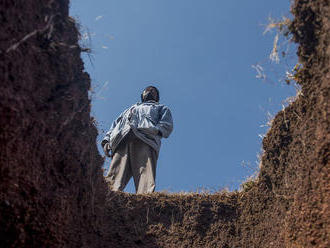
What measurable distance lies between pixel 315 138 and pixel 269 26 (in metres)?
1.09

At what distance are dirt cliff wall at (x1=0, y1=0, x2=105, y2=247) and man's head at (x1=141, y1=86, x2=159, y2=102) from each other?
13.4 ft

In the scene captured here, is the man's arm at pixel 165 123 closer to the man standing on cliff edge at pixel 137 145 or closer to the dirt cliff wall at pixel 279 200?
the man standing on cliff edge at pixel 137 145

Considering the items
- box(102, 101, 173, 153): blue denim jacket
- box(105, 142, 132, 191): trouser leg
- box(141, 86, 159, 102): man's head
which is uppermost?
box(141, 86, 159, 102): man's head

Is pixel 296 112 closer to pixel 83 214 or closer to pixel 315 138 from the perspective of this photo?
pixel 315 138

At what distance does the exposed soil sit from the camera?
2.89 meters

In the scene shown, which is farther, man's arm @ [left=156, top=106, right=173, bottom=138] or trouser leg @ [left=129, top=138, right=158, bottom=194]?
man's arm @ [left=156, top=106, right=173, bottom=138]

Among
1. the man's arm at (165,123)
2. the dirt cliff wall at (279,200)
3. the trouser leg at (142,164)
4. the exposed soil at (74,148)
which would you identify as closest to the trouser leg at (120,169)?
the trouser leg at (142,164)

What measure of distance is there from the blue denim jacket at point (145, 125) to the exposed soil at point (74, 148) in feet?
8.26

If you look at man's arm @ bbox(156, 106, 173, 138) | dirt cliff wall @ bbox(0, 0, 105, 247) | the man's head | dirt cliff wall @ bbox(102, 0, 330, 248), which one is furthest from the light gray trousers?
dirt cliff wall @ bbox(0, 0, 105, 247)

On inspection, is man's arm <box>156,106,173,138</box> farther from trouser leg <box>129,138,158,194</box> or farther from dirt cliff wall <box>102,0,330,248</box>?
dirt cliff wall <box>102,0,330,248</box>

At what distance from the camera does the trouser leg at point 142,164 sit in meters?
7.07

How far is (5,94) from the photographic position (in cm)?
274

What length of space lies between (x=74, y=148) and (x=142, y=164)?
365 centimetres

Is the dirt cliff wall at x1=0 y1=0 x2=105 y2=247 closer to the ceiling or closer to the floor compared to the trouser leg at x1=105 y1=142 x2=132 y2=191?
closer to the floor
